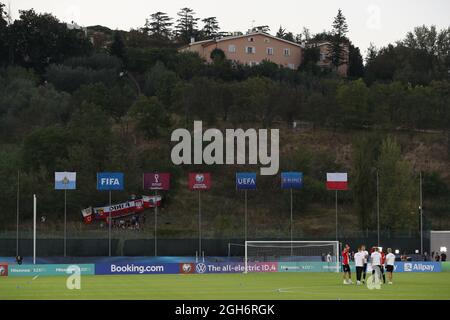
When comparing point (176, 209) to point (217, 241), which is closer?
point (217, 241)

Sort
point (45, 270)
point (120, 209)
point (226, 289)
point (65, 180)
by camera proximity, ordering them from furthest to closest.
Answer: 1. point (120, 209)
2. point (65, 180)
3. point (45, 270)
4. point (226, 289)

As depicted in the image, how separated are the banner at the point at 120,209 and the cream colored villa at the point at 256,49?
68679 mm

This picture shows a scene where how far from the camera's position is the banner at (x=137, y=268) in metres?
63.1

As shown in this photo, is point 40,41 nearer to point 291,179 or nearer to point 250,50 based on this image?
point 250,50

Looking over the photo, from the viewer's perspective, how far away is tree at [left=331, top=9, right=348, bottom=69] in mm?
183750

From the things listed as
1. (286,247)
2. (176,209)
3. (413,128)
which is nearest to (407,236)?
(286,247)

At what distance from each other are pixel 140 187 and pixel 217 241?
100 ft

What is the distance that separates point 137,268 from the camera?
64062mm

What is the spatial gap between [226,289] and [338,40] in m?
147

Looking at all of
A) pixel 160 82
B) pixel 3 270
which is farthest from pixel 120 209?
pixel 3 270

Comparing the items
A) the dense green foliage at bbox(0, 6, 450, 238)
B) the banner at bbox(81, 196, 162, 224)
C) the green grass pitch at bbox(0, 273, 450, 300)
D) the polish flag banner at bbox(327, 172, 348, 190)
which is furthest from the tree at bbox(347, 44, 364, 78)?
the green grass pitch at bbox(0, 273, 450, 300)
